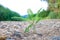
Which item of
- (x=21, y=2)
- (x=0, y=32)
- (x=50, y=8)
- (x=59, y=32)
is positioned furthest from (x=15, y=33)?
(x=50, y=8)

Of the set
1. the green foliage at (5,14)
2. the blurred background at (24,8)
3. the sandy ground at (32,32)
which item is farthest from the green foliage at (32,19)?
the green foliage at (5,14)

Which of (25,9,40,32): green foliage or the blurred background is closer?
(25,9,40,32): green foliage

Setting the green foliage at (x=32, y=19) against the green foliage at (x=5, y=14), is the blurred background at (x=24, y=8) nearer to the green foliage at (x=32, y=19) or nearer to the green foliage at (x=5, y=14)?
the green foliage at (x=5, y=14)

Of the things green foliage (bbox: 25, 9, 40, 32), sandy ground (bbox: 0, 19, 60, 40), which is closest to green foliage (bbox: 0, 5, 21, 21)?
sandy ground (bbox: 0, 19, 60, 40)

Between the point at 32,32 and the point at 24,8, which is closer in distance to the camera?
the point at 32,32

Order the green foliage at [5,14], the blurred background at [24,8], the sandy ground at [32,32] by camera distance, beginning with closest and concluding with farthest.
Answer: the sandy ground at [32,32] → the blurred background at [24,8] → the green foliage at [5,14]

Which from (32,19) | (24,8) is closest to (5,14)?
(24,8)

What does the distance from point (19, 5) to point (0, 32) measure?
1546 millimetres

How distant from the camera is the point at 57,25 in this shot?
381cm

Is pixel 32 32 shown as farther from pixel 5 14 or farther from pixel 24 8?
pixel 5 14

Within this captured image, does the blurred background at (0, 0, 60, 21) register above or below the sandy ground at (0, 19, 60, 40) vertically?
above

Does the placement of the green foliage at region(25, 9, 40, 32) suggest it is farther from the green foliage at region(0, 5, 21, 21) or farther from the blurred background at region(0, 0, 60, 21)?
the green foliage at region(0, 5, 21, 21)

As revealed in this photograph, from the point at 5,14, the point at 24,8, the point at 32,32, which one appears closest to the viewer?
the point at 32,32

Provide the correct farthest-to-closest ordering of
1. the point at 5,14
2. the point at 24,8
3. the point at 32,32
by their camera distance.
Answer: the point at 5,14 < the point at 24,8 < the point at 32,32
